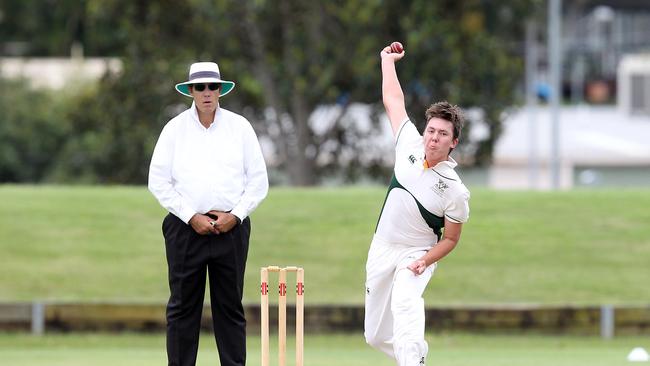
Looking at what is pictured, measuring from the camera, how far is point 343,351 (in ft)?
35.9

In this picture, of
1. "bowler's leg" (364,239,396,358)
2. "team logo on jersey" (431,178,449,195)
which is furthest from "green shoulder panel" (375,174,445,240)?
"bowler's leg" (364,239,396,358)

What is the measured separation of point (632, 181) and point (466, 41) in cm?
965

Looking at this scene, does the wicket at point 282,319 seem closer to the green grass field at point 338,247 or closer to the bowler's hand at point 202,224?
the bowler's hand at point 202,224

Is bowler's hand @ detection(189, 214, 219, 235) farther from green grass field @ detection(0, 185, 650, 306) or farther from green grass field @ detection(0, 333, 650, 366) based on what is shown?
green grass field @ detection(0, 185, 650, 306)

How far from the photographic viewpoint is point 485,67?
24188 mm

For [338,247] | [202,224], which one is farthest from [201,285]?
[338,247]

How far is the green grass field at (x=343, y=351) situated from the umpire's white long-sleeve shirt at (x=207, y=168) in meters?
2.24

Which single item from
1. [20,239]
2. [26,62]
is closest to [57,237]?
[20,239]

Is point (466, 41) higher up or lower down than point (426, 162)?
higher up

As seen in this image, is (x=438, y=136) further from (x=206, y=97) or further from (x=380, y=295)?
(x=206, y=97)

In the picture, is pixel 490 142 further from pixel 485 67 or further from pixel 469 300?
pixel 469 300

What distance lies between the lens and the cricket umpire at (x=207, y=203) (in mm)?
7336

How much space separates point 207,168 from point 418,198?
1026 millimetres

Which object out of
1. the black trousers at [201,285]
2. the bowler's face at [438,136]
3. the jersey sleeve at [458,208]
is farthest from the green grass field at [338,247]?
the bowler's face at [438,136]
